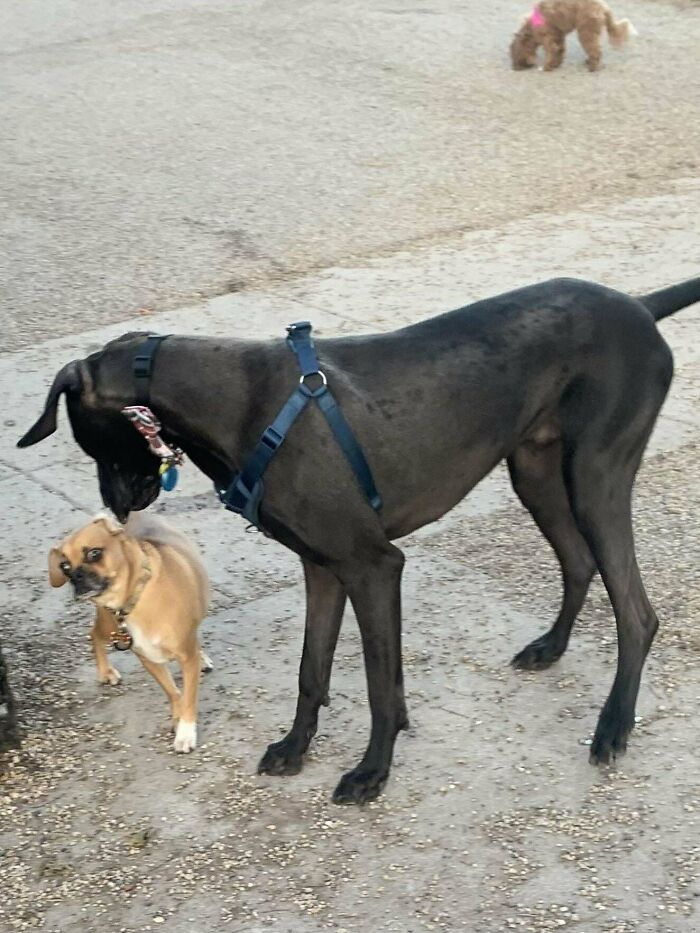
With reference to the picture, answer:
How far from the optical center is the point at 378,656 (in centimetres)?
401

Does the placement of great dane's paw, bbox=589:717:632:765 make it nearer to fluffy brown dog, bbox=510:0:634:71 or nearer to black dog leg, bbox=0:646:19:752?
black dog leg, bbox=0:646:19:752

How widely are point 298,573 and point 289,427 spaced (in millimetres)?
1699

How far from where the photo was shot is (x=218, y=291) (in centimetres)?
831

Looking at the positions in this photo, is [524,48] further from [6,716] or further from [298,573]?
[6,716]

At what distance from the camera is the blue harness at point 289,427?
12.4ft

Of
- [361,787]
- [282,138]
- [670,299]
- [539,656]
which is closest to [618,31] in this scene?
[282,138]

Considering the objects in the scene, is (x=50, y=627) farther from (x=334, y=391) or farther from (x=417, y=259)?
(x=417, y=259)

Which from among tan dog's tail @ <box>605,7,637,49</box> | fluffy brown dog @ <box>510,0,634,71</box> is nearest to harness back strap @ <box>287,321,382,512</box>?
fluffy brown dog @ <box>510,0,634,71</box>

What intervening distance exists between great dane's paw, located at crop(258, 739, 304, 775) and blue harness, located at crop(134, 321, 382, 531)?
0.76 metres

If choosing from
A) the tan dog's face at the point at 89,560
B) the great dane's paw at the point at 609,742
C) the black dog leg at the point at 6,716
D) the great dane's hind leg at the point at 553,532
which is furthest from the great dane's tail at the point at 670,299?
the black dog leg at the point at 6,716

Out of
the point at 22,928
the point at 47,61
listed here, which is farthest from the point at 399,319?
the point at 47,61

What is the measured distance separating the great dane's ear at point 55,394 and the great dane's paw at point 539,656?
1.75 meters

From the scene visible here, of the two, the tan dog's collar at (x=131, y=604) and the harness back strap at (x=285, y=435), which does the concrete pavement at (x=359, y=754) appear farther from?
the harness back strap at (x=285, y=435)

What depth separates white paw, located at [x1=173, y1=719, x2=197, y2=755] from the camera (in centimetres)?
432
